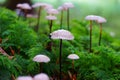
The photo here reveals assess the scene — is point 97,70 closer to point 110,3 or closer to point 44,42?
point 44,42

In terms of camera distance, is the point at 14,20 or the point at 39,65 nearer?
the point at 39,65

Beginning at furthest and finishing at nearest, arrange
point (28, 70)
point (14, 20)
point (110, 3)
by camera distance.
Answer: point (110, 3), point (14, 20), point (28, 70)

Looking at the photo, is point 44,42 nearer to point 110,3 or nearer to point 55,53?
point 55,53

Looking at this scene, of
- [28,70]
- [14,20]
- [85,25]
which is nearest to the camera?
[28,70]

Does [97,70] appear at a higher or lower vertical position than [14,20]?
lower

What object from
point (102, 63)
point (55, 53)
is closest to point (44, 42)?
point (55, 53)

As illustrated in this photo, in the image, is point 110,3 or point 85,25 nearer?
point 85,25

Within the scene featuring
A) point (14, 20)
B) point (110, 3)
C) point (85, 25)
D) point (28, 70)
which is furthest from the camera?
point (110, 3)

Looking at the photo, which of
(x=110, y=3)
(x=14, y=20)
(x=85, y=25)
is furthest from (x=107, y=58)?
(x=110, y=3)

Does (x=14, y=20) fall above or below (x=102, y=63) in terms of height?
above
